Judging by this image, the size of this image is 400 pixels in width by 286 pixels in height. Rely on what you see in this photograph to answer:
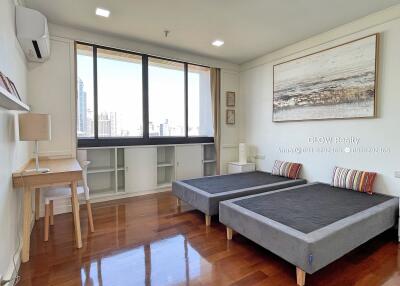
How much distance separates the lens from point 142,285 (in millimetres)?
1773

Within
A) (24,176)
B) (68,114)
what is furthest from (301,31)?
(24,176)

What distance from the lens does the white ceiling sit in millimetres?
2713

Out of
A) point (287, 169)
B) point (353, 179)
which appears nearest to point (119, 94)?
point (287, 169)

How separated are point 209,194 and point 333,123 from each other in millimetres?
2220

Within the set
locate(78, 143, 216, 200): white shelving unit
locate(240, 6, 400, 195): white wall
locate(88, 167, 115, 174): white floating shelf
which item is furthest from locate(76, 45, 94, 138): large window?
locate(240, 6, 400, 195): white wall

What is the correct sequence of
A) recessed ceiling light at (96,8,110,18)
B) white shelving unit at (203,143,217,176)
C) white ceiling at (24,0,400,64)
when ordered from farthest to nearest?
white shelving unit at (203,143,217,176) → recessed ceiling light at (96,8,110,18) → white ceiling at (24,0,400,64)

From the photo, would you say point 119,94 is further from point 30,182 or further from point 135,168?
point 30,182

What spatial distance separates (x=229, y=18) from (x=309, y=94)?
180 centimetres

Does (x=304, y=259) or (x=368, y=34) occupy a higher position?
(x=368, y=34)

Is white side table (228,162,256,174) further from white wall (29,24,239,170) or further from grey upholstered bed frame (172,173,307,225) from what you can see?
white wall (29,24,239,170)

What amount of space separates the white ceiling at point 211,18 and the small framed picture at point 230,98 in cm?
124

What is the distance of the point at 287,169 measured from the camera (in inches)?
157

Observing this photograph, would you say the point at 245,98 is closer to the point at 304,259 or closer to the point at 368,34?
the point at 368,34

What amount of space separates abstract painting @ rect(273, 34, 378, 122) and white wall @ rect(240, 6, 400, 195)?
10 cm
